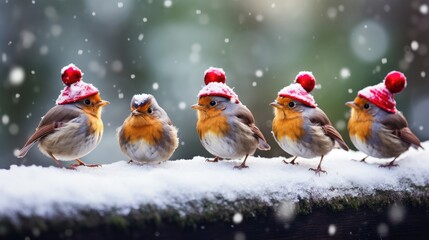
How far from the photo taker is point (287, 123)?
2852 mm

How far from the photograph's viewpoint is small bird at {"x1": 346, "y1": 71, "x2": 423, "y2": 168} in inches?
115

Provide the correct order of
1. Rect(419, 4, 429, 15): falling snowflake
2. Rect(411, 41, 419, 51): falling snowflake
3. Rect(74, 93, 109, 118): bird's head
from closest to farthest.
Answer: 1. Rect(74, 93, 109, 118): bird's head
2. Rect(411, 41, 419, 51): falling snowflake
3. Rect(419, 4, 429, 15): falling snowflake

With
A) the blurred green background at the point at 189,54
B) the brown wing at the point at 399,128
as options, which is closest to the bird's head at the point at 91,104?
the brown wing at the point at 399,128

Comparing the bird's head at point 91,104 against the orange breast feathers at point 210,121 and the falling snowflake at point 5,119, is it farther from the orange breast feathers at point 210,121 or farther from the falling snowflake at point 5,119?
the falling snowflake at point 5,119

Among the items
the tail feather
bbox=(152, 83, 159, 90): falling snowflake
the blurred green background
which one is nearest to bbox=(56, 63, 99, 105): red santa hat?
the tail feather

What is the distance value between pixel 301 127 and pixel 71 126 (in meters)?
1.03

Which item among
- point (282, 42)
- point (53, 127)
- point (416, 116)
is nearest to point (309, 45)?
point (282, 42)

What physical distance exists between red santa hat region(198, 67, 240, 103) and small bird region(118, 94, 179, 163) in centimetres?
27

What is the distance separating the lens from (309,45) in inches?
216

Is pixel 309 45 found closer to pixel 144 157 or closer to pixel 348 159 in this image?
pixel 348 159

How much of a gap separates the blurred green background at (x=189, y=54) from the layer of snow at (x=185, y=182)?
7.72ft

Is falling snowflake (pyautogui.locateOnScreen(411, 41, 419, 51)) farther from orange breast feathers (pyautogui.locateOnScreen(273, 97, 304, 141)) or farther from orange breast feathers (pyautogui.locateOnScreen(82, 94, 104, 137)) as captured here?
orange breast feathers (pyautogui.locateOnScreen(82, 94, 104, 137))

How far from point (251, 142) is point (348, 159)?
612 mm

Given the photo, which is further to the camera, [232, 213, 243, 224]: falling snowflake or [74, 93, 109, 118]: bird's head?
[74, 93, 109, 118]: bird's head
